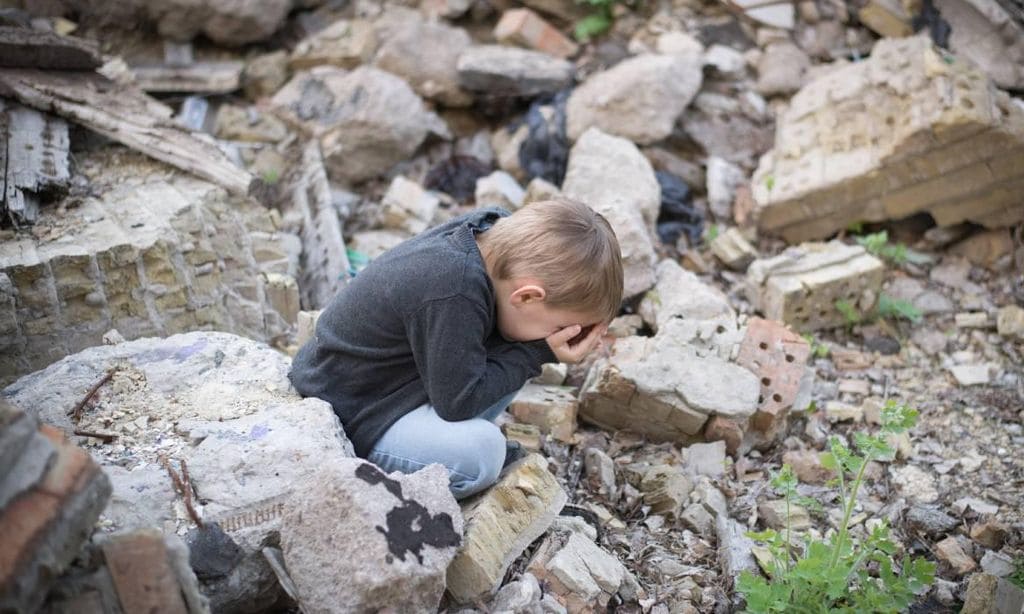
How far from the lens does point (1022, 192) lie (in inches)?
176

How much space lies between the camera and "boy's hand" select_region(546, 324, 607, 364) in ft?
8.22

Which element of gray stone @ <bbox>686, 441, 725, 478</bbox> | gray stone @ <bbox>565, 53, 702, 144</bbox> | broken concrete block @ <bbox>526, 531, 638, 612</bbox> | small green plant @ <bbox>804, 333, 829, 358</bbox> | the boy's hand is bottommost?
small green plant @ <bbox>804, 333, 829, 358</bbox>

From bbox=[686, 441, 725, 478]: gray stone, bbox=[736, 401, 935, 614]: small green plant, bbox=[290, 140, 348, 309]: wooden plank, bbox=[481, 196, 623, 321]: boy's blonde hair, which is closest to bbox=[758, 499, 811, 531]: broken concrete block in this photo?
bbox=[686, 441, 725, 478]: gray stone

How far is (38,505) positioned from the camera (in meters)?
1.63

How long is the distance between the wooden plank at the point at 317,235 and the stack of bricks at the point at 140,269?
6.8 inches

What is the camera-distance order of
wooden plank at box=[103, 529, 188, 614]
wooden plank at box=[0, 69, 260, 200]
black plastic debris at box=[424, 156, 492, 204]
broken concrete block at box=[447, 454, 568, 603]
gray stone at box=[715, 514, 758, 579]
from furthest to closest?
black plastic debris at box=[424, 156, 492, 204]
wooden plank at box=[0, 69, 260, 200]
gray stone at box=[715, 514, 758, 579]
broken concrete block at box=[447, 454, 568, 603]
wooden plank at box=[103, 529, 188, 614]

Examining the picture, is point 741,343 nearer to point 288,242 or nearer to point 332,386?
point 332,386

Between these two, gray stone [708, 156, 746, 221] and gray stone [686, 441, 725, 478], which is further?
gray stone [708, 156, 746, 221]

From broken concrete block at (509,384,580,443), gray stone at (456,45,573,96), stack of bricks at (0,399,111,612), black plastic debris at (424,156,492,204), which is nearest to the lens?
stack of bricks at (0,399,111,612)

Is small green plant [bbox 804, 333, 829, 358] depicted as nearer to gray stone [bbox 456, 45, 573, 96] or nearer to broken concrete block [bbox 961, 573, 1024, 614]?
broken concrete block [bbox 961, 573, 1024, 614]

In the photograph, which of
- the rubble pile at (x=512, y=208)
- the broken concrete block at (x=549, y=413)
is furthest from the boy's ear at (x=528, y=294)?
the broken concrete block at (x=549, y=413)

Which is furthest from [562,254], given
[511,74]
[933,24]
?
[933,24]

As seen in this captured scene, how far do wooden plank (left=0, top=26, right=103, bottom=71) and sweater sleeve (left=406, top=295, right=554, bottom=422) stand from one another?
10.5ft

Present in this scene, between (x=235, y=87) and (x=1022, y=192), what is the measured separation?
528 cm
